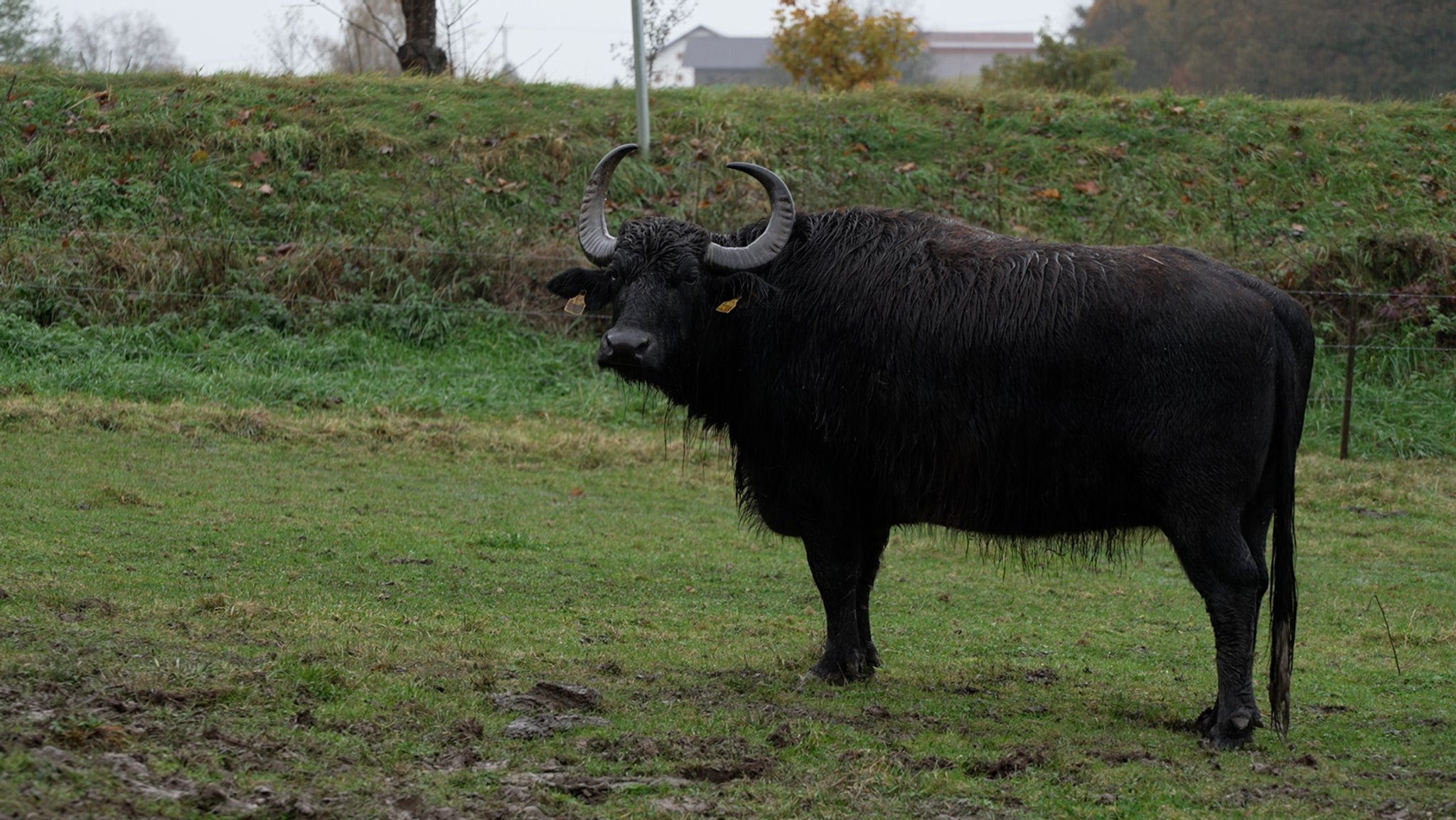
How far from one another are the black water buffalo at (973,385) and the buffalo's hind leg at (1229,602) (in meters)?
0.01

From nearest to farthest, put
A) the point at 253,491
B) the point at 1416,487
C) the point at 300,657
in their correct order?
1. the point at 300,657
2. the point at 253,491
3. the point at 1416,487

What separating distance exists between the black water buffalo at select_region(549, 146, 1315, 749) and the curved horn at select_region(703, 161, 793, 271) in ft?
0.04

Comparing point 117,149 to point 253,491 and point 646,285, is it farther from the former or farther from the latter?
point 646,285

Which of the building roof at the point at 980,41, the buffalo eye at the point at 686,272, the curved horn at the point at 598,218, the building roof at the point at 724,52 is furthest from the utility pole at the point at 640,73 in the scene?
the building roof at the point at 980,41

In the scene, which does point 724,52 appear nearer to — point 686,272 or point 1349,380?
point 1349,380

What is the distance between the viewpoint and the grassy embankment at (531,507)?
544 centimetres

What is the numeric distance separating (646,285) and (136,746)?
12.5ft

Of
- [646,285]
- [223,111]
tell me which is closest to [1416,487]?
[646,285]

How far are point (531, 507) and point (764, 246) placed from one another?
5899 millimetres

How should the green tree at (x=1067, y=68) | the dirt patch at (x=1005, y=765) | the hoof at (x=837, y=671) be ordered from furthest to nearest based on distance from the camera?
1. the green tree at (x=1067, y=68)
2. the hoof at (x=837, y=671)
3. the dirt patch at (x=1005, y=765)

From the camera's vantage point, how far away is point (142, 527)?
10.2 m

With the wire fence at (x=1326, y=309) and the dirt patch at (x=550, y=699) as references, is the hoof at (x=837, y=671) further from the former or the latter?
the wire fence at (x=1326, y=309)

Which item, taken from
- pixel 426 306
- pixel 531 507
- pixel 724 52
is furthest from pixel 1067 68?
pixel 724 52

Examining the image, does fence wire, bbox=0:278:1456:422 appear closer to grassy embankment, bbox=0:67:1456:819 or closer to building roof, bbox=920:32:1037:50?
grassy embankment, bbox=0:67:1456:819
